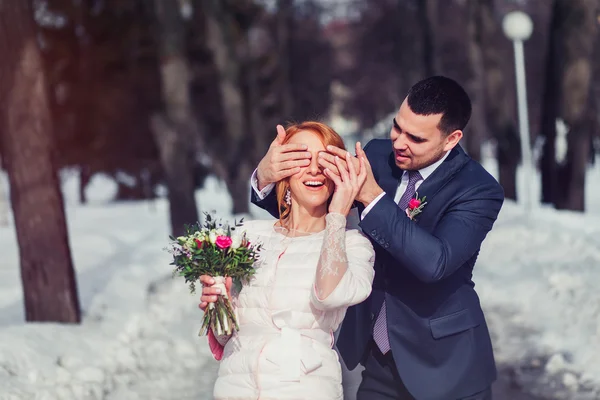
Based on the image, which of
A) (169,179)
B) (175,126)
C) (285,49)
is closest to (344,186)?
(169,179)

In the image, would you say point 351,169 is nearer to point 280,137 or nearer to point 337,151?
point 337,151

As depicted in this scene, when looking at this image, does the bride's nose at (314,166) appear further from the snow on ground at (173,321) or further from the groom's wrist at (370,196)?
the snow on ground at (173,321)

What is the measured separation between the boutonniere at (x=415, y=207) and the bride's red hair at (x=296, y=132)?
46cm

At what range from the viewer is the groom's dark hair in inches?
176

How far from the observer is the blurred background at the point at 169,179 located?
9242mm

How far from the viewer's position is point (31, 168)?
10.4 metres

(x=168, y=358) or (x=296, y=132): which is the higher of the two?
(x=296, y=132)

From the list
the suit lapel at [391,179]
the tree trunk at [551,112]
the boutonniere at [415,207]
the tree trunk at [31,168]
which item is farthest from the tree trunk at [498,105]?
the boutonniere at [415,207]

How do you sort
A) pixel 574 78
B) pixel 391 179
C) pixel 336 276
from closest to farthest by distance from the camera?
pixel 336 276
pixel 391 179
pixel 574 78

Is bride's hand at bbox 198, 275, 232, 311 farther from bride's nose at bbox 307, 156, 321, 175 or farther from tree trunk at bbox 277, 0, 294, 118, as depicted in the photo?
tree trunk at bbox 277, 0, 294, 118

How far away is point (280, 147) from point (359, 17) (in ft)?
133

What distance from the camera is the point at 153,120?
18109 millimetres

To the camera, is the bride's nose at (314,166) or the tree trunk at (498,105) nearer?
the bride's nose at (314,166)

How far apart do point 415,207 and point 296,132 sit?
0.69 meters
